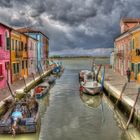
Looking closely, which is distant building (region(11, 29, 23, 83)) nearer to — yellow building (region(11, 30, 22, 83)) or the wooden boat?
yellow building (region(11, 30, 22, 83))

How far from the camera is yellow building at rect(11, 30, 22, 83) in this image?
118ft

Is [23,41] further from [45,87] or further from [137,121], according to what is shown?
[137,121]

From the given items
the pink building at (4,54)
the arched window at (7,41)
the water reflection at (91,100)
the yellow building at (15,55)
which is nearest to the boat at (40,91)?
the pink building at (4,54)

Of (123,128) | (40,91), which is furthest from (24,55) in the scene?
(123,128)

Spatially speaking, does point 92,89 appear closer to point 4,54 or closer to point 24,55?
point 4,54

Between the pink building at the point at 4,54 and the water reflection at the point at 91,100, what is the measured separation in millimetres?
9325

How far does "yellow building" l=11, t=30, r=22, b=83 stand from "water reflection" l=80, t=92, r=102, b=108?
397 inches

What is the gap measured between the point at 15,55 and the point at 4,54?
19.2 feet

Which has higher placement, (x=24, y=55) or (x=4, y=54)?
(x=24, y=55)

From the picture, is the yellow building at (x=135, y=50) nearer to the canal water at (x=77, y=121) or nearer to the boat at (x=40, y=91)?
the canal water at (x=77, y=121)

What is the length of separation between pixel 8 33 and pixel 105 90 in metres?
14.1

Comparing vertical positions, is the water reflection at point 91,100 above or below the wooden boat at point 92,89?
below

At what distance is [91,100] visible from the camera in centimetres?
3036

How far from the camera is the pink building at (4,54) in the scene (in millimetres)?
30359
